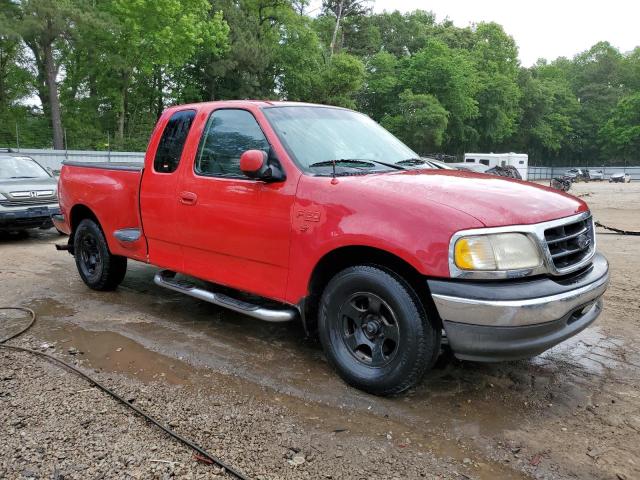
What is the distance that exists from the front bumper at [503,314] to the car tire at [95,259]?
3962mm

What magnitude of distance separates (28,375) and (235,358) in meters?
1.47

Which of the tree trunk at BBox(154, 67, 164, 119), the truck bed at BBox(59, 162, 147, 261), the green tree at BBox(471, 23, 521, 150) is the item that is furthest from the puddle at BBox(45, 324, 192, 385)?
the green tree at BBox(471, 23, 521, 150)

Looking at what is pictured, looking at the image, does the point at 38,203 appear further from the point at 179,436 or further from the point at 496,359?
the point at 496,359

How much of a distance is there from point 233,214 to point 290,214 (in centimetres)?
58

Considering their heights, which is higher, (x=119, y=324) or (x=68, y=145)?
(x=68, y=145)

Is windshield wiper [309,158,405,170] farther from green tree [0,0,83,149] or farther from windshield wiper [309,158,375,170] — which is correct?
green tree [0,0,83,149]

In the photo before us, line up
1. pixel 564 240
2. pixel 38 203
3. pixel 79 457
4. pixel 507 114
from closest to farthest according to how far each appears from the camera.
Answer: pixel 79 457 → pixel 564 240 → pixel 38 203 → pixel 507 114

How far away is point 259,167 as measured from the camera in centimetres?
370

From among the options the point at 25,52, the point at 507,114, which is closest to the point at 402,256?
the point at 25,52

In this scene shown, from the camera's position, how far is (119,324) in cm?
496

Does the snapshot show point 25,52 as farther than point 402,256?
Yes

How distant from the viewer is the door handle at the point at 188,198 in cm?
440

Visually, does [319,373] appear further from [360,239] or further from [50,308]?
[50,308]

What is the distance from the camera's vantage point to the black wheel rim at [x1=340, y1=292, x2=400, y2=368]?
11.1 ft
